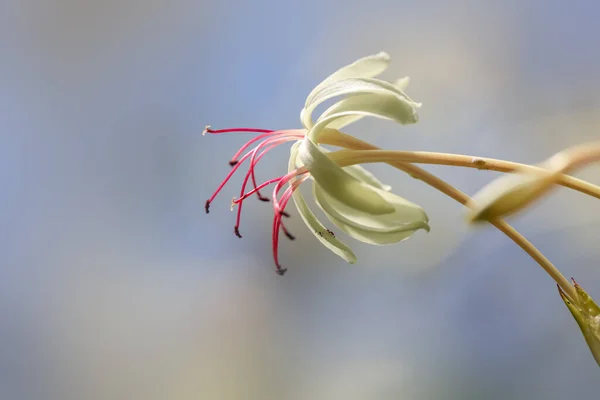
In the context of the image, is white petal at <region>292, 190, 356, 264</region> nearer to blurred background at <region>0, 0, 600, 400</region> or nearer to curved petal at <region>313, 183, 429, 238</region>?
curved petal at <region>313, 183, 429, 238</region>

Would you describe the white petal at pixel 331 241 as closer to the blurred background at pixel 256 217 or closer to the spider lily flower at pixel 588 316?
the spider lily flower at pixel 588 316

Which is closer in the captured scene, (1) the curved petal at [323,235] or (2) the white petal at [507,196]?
(2) the white petal at [507,196]


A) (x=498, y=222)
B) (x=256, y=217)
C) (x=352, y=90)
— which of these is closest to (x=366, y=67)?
(x=352, y=90)

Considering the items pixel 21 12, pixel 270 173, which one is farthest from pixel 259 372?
pixel 21 12

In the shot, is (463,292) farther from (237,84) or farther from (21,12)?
(21,12)

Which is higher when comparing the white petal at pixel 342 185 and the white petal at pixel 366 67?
the white petal at pixel 366 67

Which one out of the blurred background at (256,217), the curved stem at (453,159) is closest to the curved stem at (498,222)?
the curved stem at (453,159)

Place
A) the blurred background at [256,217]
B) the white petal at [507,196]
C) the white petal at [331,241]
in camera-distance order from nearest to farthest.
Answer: the white petal at [507,196]
the white petal at [331,241]
the blurred background at [256,217]
